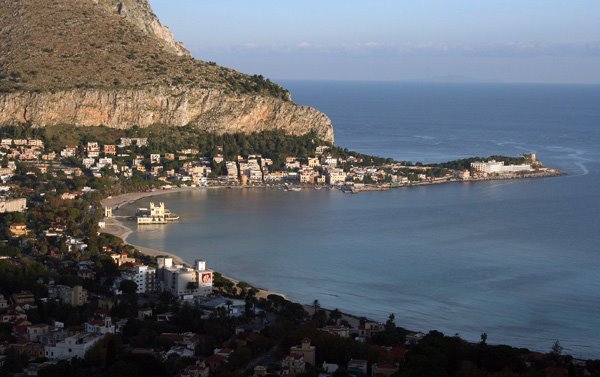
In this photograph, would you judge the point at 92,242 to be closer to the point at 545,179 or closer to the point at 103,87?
the point at 103,87

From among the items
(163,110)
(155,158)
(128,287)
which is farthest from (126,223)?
(163,110)

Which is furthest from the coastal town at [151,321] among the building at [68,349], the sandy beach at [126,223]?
the sandy beach at [126,223]

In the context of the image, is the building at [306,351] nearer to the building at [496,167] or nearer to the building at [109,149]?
the building at [109,149]

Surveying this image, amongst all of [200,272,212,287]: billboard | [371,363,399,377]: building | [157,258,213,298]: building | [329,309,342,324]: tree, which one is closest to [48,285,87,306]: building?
[157,258,213,298]: building

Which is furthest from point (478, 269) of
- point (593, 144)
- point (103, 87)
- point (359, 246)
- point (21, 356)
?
point (593, 144)

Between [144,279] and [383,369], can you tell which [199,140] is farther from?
[383,369]
